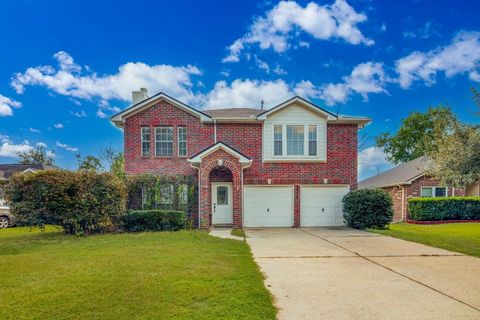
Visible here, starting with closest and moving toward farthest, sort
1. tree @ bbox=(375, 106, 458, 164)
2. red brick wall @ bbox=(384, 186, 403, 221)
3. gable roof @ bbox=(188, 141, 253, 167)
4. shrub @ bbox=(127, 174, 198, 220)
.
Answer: gable roof @ bbox=(188, 141, 253, 167) < shrub @ bbox=(127, 174, 198, 220) < red brick wall @ bbox=(384, 186, 403, 221) < tree @ bbox=(375, 106, 458, 164)

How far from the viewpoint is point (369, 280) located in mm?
6090

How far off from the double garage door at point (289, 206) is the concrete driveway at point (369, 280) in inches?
215

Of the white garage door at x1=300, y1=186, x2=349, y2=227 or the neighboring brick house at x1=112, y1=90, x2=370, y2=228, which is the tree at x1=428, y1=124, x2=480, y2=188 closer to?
the neighboring brick house at x1=112, y1=90, x2=370, y2=228

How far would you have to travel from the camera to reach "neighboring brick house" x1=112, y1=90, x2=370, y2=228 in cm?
1585

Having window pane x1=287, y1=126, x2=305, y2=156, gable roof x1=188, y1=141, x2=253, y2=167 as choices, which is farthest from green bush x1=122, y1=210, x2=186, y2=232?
window pane x1=287, y1=126, x2=305, y2=156

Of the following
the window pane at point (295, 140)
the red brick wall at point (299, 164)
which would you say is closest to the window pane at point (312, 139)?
the window pane at point (295, 140)

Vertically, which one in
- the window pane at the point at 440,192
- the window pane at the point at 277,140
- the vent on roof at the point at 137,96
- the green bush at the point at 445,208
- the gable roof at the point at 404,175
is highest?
the vent on roof at the point at 137,96

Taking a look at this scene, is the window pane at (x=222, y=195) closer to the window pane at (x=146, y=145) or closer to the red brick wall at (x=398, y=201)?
the window pane at (x=146, y=145)

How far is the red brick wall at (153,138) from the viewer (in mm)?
16016

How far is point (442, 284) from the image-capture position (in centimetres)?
585

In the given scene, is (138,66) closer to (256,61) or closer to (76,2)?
(76,2)

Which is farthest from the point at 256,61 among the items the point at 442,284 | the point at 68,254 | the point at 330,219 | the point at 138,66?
the point at 442,284

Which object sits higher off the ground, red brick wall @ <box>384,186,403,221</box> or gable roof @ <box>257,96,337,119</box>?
gable roof @ <box>257,96,337,119</box>

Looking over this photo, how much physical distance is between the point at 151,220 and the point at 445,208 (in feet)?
63.6
